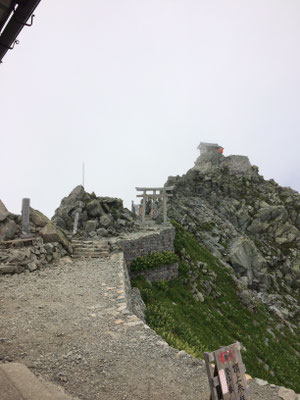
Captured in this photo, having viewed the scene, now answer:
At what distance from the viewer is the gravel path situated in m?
6.01

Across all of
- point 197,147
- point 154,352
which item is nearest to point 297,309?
point 154,352

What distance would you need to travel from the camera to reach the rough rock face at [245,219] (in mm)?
30922

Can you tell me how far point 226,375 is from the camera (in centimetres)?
523

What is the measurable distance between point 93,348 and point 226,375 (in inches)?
139

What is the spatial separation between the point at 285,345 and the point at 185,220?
14.9 meters

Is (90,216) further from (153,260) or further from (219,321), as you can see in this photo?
(219,321)

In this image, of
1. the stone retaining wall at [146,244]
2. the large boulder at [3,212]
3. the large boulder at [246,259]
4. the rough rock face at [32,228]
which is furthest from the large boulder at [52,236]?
the large boulder at [246,259]

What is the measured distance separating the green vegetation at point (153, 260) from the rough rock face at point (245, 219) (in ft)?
35.0

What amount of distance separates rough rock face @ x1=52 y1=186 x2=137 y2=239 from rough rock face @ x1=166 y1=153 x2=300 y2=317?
9.30 meters

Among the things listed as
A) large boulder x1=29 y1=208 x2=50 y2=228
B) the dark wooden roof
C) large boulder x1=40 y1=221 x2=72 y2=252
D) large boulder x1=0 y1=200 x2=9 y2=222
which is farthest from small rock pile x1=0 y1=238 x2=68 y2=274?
the dark wooden roof

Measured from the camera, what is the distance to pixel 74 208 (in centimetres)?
2333

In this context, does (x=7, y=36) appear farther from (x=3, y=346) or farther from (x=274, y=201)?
(x=274, y=201)

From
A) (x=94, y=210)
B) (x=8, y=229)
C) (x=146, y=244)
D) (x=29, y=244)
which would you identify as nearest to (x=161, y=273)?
(x=146, y=244)

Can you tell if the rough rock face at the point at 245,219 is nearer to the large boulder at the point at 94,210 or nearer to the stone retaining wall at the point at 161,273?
the stone retaining wall at the point at 161,273
